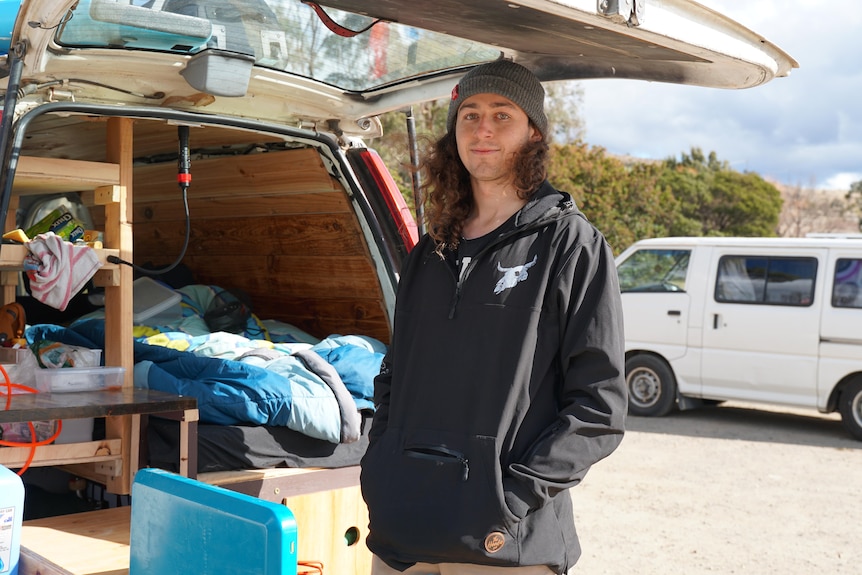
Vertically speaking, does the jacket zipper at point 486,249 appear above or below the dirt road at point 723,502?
above

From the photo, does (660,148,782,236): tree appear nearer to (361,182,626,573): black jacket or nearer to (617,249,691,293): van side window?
(617,249,691,293): van side window

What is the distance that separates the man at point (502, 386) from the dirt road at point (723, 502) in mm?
3542

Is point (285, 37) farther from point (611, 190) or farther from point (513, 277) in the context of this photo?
point (611, 190)

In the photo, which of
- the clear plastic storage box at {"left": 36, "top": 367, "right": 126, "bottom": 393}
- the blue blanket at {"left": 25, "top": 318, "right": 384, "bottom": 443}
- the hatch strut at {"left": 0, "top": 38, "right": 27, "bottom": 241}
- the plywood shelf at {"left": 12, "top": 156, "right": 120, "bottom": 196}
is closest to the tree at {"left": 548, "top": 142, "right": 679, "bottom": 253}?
the blue blanket at {"left": 25, "top": 318, "right": 384, "bottom": 443}

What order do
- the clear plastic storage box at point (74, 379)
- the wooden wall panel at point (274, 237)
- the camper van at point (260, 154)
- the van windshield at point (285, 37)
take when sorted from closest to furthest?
the camper van at point (260, 154), the van windshield at point (285, 37), the clear plastic storage box at point (74, 379), the wooden wall panel at point (274, 237)

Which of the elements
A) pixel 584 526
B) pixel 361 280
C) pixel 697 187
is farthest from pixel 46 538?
pixel 697 187

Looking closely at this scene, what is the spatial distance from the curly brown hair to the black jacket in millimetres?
90

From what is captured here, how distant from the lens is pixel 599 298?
229 cm

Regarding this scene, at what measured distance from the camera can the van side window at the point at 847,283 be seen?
9414 millimetres

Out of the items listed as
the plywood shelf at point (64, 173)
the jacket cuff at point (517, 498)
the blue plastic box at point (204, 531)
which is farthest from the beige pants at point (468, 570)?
the plywood shelf at point (64, 173)

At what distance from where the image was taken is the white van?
9.43m

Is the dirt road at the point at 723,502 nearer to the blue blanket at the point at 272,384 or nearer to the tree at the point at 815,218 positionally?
the blue blanket at the point at 272,384

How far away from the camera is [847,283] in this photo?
9.47 meters

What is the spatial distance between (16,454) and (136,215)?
2.88m
